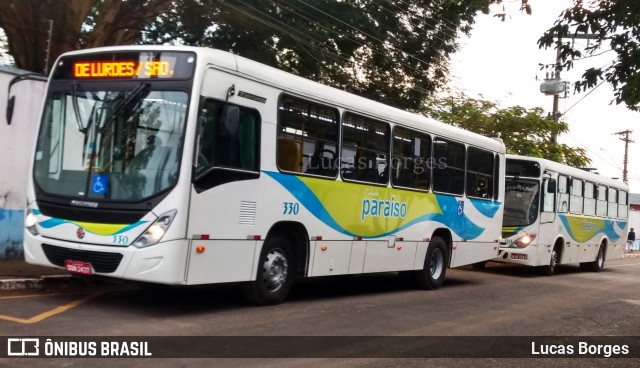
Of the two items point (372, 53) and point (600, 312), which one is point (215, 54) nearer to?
point (600, 312)

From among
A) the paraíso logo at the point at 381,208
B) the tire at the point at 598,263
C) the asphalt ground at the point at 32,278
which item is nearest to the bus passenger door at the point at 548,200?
the tire at the point at 598,263

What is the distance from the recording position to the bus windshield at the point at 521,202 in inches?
729

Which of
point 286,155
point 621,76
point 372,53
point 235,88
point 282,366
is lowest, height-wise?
point 282,366

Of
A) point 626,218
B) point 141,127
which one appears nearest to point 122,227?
point 141,127

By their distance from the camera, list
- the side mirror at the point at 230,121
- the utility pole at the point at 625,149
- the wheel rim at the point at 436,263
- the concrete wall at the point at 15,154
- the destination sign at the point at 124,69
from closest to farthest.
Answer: the side mirror at the point at 230,121 < the destination sign at the point at 124,69 < the concrete wall at the point at 15,154 < the wheel rim at the point at 436,263 < the utility pole at the point at 625,149

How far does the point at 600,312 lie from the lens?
1188 centimetres

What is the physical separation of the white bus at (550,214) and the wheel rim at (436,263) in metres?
5.15

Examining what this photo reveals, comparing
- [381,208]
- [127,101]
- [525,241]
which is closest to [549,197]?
[525,241]

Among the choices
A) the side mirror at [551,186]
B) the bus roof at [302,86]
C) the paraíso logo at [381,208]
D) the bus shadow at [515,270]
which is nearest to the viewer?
the bus roof at [302,86]

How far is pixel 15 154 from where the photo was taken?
12086 millimetres

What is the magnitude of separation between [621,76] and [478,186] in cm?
602

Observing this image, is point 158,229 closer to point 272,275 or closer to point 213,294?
point 272,275

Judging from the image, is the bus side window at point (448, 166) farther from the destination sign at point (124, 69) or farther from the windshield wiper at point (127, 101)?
the windshield wiper at point (127, 101)

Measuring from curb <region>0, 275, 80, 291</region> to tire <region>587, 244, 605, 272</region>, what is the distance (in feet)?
60.6
